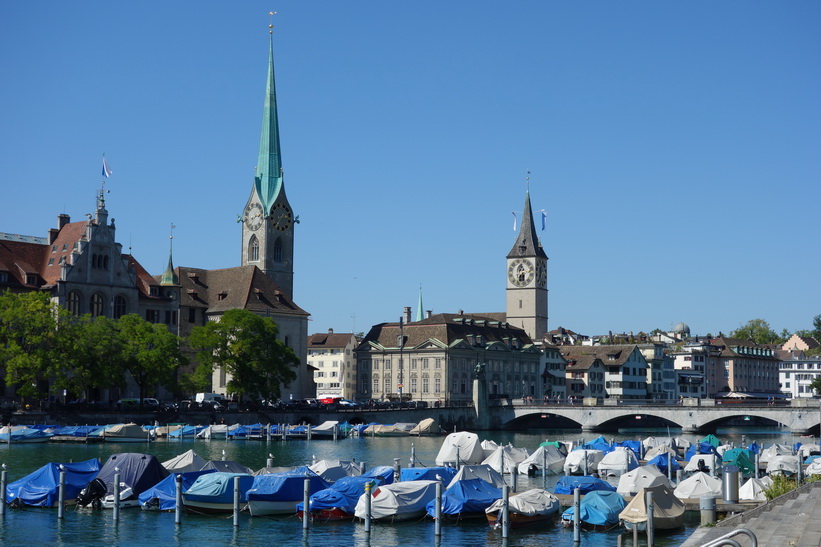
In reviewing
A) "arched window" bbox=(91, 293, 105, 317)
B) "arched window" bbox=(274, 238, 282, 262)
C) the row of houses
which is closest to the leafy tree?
"arched window" bbox=(91, 293, 105, 317)

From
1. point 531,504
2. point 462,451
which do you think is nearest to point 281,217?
point 462,451

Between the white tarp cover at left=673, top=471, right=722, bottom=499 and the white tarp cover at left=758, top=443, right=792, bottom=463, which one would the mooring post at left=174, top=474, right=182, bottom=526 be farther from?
the white tarp cover at left=758, top=443, right=792, bottom=463

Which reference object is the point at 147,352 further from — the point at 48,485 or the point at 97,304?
the point at 48,485

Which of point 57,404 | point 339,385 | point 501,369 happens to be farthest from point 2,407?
point 339,385

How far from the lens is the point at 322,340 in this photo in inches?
7574

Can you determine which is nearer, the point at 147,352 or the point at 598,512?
the point at 598,512

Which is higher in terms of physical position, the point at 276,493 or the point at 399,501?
A: the point at 276,493

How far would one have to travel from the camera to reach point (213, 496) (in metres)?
45.1

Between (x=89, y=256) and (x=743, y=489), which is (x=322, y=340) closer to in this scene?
(x=89, y=256)

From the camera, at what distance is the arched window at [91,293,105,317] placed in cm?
11512

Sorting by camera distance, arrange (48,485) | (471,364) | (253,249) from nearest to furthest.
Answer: (48,485), (471,364), (253,249)

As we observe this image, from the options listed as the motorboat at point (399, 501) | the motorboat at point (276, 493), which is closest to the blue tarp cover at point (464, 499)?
the motorboat at point (399, 501)

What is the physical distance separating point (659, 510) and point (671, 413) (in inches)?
3112

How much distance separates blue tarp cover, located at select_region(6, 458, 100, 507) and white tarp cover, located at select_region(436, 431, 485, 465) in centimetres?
2506
